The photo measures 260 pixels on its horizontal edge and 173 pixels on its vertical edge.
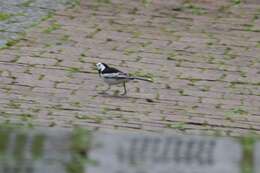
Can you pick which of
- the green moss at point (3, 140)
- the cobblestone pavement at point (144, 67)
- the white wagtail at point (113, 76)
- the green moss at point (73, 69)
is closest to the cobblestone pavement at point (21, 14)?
the cobblestone pavement at point (144, 67)

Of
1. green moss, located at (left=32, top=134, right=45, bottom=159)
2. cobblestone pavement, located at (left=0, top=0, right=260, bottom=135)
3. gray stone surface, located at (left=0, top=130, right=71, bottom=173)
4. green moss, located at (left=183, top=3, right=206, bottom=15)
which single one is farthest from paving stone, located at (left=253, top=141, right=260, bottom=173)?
green moss, located at (left=183, top=3, right=206, bottom=15)

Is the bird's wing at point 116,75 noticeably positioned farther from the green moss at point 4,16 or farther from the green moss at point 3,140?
the green moss at point 3,140

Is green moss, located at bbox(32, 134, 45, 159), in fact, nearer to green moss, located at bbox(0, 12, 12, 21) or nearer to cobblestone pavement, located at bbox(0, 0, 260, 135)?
cobblestone pavement, located at bbox(0, 0, 260, 135)

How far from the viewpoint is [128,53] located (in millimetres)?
10500

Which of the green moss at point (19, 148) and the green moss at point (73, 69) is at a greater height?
the green moss at point (73, 69)

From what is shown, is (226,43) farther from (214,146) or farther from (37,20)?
(214,146)

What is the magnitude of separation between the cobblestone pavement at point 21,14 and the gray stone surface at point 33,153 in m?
6.41

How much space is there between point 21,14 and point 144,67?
2.44m

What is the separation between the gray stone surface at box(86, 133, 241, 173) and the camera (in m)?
4.17

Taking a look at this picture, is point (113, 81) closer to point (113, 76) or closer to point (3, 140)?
point (113, 76)

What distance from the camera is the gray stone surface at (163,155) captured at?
4172 millimetres

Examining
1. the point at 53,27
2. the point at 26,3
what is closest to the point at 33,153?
the point at 53,27

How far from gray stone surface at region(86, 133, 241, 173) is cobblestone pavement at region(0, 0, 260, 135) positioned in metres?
3.48

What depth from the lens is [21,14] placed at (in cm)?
1181
